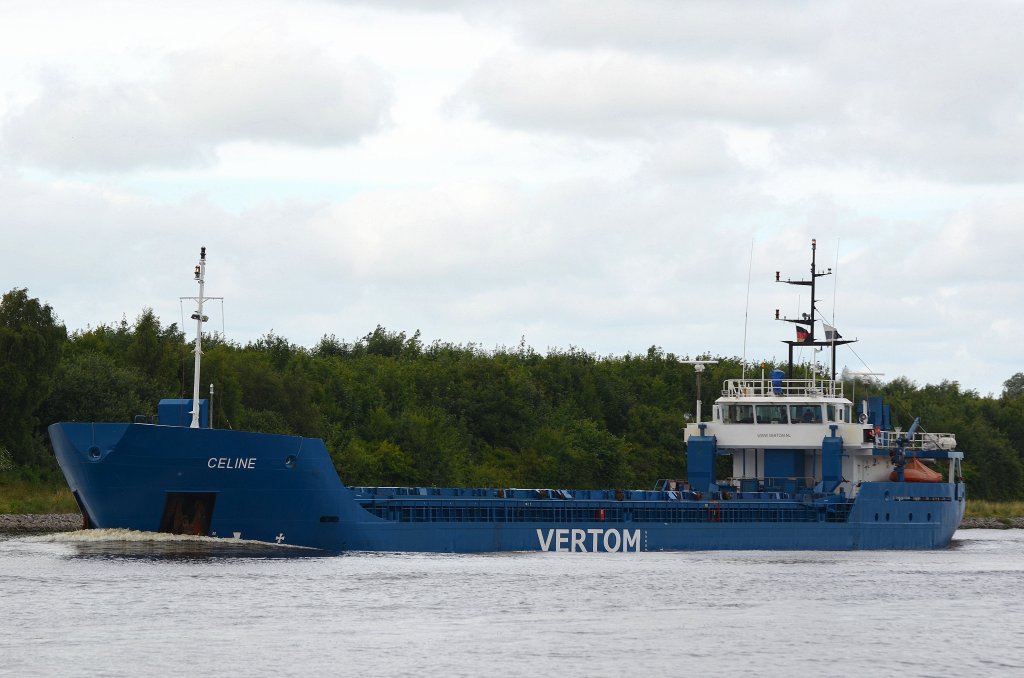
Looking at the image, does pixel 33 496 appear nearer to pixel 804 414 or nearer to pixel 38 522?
pixel 38 522

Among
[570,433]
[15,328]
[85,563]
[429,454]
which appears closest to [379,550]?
[85,563]

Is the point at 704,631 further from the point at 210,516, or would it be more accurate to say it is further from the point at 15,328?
the point at 15,328

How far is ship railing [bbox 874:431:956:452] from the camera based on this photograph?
60.4m

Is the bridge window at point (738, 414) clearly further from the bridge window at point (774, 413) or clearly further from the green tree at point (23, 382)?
the green tree at point (23, 382)

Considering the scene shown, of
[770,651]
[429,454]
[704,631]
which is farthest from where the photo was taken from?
[429,454]

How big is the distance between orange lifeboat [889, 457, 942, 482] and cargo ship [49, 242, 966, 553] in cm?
8

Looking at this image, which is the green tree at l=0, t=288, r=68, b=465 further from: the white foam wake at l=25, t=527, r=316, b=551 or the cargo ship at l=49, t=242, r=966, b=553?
the white foam wake at l=25, t=527, r=316, b=551

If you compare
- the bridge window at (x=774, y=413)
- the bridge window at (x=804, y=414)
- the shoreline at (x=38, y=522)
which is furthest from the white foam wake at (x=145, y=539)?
the bridge window at (x=804, y=414)

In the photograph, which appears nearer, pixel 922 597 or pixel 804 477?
pixel 922 597

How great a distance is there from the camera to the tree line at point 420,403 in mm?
73938

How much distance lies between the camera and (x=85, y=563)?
4388 centimetres

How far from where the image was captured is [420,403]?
99875 millimetres

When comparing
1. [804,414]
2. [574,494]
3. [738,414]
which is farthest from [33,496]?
[804,414]

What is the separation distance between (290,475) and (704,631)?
1632 cm
